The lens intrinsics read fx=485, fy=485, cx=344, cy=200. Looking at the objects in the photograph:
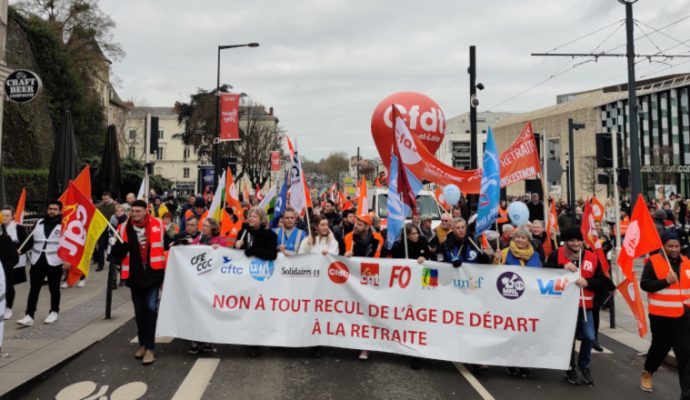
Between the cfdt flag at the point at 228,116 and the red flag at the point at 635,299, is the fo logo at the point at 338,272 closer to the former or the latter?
the red flag at the point at 635,299

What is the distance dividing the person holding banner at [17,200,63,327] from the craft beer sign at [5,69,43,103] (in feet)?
23.4

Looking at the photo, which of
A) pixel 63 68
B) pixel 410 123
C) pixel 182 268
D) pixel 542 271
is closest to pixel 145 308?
pixel 182 268

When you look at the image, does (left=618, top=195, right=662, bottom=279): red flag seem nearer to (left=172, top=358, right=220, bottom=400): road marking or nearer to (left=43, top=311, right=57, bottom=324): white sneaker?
(left=172, top=358, right=220, bottom=400): road marking

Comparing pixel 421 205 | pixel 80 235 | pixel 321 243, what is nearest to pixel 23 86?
pixel 80 235

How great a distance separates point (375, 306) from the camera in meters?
5.95

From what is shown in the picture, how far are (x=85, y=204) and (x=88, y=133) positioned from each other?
34.2 metres

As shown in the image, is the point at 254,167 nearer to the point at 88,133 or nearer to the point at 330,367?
the point at 88,133

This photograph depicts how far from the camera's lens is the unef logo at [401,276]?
5.92 m

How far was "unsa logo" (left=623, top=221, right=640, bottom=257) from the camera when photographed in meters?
5.32

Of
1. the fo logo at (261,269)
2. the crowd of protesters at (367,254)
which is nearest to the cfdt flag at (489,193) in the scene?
the crowd of protesters at (367,254)

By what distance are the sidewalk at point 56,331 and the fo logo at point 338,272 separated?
10.6 ft

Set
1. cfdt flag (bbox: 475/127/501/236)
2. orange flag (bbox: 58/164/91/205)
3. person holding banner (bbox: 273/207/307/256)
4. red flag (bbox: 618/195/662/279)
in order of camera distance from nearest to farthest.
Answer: red flag (bbox: 618/195/662/279)
cfdt flag (bbox: 475/127/501/236)
person holding banner (bbox: 273/207/307/256)
orange flag (bbox: 58/164/91/205)

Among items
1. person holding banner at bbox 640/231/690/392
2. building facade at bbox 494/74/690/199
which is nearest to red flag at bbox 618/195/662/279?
person holding banner at bbox 640/231/690/392

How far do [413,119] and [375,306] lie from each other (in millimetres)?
8075
